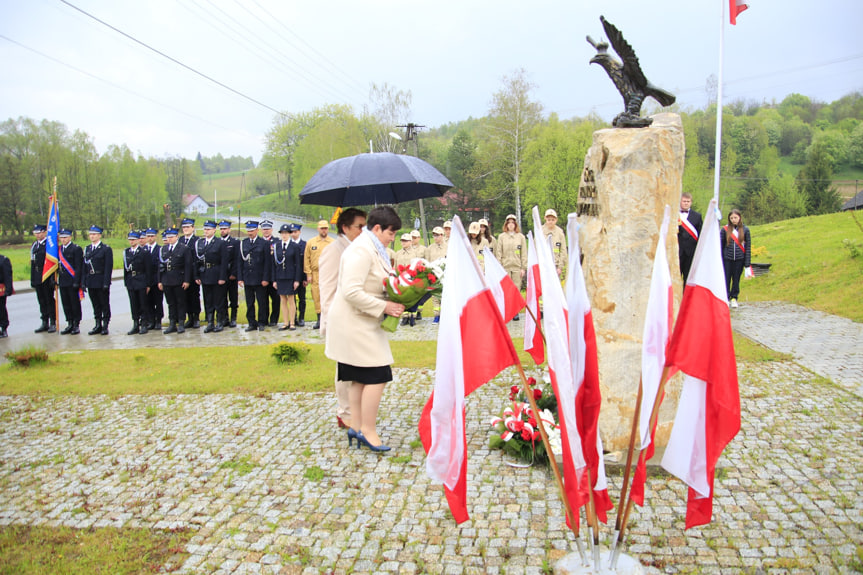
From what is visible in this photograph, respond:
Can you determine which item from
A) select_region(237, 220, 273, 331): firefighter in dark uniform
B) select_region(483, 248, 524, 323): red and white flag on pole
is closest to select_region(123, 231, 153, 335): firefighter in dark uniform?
select_region(237, 220, 273, 331): firefighter in dark uniform

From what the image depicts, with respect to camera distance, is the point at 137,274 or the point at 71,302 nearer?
the point at 137,274

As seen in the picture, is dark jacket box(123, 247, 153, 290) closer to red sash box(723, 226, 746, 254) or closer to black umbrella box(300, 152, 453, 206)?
black umbrella box(300, 152, 453, 206)

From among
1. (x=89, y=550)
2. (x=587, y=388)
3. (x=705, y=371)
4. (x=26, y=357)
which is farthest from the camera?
(x=26, y=357)

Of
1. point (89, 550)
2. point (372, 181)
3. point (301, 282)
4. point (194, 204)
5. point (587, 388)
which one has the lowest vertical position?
point (89, 550)

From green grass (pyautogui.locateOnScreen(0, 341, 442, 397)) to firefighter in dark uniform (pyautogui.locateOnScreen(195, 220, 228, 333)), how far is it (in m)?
2.24

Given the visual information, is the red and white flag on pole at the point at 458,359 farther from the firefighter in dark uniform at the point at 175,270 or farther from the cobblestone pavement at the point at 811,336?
the firefighter in dark uniform at the point at 175,270

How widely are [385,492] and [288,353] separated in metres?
4.47

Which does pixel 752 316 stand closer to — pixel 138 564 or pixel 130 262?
pixel 138 564

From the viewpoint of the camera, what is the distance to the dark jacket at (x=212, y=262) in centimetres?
1191

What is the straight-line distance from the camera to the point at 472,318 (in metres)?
3.09

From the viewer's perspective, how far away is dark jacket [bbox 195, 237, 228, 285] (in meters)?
11.9

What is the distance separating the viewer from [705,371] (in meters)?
2.76

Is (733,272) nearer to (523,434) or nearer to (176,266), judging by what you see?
(523,434)

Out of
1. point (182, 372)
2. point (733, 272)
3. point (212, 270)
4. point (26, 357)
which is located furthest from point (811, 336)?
point (26, 357)
